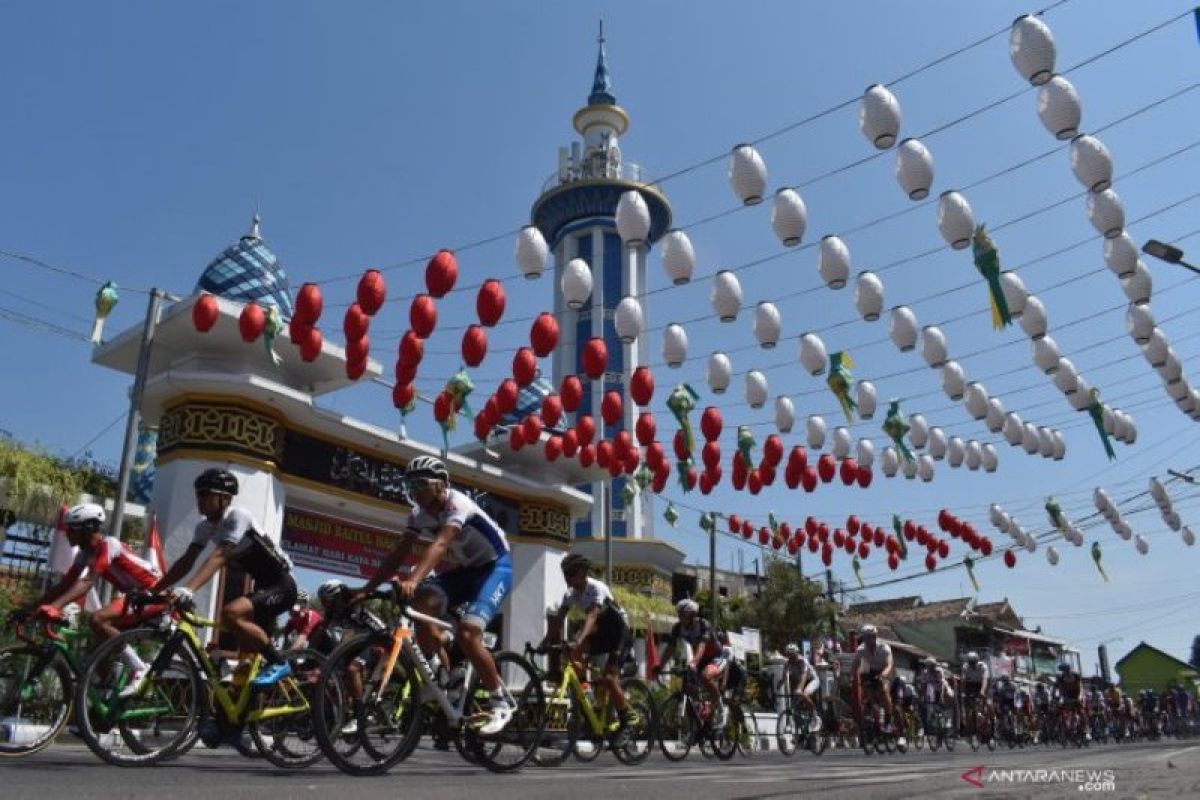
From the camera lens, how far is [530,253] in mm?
12289

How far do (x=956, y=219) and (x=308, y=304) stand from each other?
8.84m

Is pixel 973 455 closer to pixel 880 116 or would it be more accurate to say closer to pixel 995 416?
pixel 995 416

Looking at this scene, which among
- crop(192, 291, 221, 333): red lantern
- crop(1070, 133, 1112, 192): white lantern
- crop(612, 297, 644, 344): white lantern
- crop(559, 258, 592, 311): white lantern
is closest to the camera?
crop(1070, 133, 1112, 192): white lantern

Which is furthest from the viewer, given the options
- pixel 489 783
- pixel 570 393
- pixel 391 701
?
pixel 570 393

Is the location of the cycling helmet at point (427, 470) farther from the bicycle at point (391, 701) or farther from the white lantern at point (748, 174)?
the white lantern at point (748, 174)

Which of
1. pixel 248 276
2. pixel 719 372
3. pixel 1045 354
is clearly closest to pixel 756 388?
pixel 719 372

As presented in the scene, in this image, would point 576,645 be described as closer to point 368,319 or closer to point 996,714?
point 368,319

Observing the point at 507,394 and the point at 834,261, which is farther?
the point at 507,394

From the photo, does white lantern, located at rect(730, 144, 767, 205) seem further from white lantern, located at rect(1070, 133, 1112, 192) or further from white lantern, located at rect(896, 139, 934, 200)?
white lantern, located at rect(1070, 133, 1112, 192)

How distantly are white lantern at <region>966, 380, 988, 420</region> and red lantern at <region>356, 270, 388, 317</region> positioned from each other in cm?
1004

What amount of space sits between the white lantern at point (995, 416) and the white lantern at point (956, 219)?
5.57 metres

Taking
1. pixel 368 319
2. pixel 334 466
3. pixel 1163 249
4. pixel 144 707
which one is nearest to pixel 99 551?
pixel 144 707

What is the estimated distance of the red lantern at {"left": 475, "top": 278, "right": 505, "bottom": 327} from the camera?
12.9 metres

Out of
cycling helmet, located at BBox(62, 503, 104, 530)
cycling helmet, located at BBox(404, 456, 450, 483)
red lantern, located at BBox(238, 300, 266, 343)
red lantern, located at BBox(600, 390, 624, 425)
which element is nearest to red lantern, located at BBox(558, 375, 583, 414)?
red lantern, located at BBox(600, 390, 624, 425)
